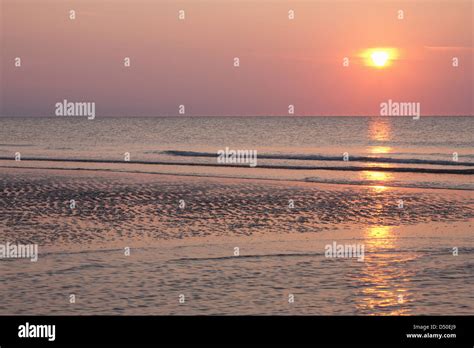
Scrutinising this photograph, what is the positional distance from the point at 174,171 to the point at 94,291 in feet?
103

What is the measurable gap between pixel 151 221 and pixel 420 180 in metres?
19.3

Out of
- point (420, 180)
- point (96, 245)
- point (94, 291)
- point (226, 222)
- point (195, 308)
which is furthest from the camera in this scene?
point (420, 180)

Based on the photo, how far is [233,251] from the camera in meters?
18.0

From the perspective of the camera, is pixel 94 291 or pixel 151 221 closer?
pixel 94 291

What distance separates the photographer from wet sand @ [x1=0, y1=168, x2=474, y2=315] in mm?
13359

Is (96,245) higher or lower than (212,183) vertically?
lower

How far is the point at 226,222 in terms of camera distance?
22.9 metres

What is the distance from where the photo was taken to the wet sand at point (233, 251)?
13359 mm

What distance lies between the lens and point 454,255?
17344 millimetres

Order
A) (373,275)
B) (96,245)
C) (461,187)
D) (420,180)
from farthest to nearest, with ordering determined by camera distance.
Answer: (420,180) < (461,187) < (96,245) < (373,275)

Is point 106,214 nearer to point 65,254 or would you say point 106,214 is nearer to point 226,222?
point 226,222

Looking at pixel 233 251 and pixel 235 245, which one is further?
pixel 235 245
